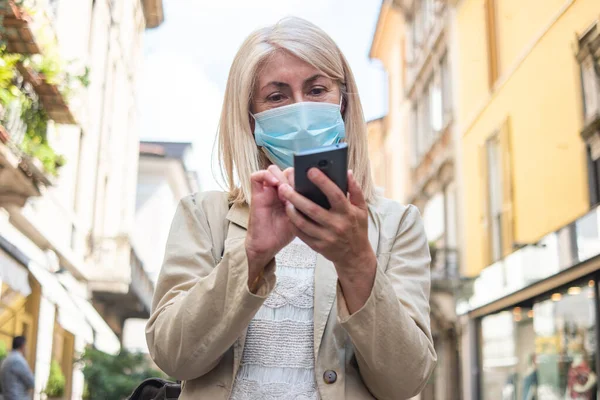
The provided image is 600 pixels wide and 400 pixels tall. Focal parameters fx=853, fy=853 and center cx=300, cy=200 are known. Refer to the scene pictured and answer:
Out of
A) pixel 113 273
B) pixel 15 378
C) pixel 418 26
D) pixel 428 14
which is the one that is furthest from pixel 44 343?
pixel 418 26

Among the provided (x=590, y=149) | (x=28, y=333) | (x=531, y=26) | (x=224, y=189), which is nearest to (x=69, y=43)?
(x=28, y=333)

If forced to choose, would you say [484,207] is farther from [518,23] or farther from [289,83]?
[289,83]

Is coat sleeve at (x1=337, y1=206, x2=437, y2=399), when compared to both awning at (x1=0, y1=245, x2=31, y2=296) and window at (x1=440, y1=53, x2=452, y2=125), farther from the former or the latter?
window at (x1=440, y1=53, x2=452, y2=125)

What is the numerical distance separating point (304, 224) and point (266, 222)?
5.5 inches

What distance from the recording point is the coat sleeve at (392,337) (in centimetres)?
164

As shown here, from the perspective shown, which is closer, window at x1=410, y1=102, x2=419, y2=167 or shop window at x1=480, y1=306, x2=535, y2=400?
shop window at x1=480, y1=306, x2=535, y2=400

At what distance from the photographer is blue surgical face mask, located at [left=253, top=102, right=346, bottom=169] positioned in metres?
1.94

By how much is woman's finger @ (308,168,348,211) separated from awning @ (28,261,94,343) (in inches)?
506

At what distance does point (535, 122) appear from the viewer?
14.8m

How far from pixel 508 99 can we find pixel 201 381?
52.1 ft

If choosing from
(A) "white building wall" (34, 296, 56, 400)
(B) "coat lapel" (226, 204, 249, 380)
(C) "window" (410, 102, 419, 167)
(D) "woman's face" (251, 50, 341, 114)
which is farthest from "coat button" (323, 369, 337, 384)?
(C) "window" (410, 102, 419, 167)

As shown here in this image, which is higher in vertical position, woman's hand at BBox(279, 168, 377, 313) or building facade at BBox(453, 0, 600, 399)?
building facade at BBox(453, 0, 600, 399)

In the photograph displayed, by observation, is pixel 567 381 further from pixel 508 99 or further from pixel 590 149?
pixel 508 99

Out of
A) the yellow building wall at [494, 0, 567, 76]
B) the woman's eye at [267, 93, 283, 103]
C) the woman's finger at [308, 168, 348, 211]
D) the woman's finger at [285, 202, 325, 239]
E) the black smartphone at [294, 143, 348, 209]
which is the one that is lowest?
the woman's finger at [285, 202, 325, 239]
